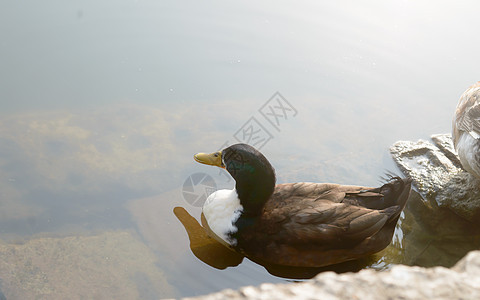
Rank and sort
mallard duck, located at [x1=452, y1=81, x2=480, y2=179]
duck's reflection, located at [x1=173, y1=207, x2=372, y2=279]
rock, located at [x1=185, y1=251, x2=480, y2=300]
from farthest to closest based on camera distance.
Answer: mallard duck, located at [x1=452, y1=81, x2=480, y2=179], duck's reflection, located at [x1=173, y1=207, x2=372, y2=279], rock, located at [x1=185, y1=251, x2=480, y2=300]

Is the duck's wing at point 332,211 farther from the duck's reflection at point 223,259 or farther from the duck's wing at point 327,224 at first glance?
the duck's reflection at point 223,259

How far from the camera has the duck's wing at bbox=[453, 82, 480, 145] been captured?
4.20m

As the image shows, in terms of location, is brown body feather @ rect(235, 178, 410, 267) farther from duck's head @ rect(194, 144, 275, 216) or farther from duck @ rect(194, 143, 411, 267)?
duck's head @ rect(194, 144, 275, 216)

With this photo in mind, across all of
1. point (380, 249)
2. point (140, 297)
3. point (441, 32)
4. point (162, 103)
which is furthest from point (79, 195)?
point (441, 32)

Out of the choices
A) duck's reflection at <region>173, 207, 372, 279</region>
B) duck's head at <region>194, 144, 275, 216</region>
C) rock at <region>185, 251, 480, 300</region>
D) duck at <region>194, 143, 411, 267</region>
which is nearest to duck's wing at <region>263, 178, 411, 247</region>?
duck at <region>194, 143, 411, 267</region>

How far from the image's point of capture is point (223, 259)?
12.9 feet

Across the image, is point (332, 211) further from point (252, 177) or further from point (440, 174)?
point (440, 174)

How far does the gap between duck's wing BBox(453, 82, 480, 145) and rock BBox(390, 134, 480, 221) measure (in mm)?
406

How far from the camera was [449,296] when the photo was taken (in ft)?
4.32

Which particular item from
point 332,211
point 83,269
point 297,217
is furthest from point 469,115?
point 83,269

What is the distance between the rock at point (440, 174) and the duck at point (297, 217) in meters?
0.87

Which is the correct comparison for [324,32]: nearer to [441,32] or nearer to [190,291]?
[441,32]

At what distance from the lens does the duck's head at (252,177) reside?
3830 mm

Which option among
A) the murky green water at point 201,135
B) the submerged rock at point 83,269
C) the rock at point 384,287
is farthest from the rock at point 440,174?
the rock at point 384,287
